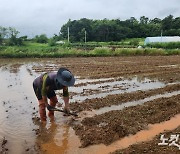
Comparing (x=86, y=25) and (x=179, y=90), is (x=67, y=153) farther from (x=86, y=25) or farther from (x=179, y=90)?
(x=86, y=25)

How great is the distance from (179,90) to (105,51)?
64.6 feet

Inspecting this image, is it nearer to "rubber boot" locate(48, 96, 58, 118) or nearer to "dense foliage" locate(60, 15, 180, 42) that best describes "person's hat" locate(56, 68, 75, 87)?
"rubber boot" locate(48, 96, 58, 118)

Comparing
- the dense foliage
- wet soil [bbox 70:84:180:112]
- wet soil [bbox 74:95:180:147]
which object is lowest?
wet soil [bbox 74:95:180:147]

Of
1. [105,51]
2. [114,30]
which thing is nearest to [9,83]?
[105,51]

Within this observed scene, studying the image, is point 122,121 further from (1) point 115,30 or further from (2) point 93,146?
(1) point 115,30

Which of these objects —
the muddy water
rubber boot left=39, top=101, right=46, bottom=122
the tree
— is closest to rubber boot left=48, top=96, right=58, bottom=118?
rubber boot left=39, top=101, right=46, bottom=122

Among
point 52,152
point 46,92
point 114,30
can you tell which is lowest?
point 52,152

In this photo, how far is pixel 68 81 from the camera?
241 inches

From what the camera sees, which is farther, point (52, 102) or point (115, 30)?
point (115, 30)

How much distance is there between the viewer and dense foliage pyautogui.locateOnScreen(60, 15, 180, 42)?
219 ft

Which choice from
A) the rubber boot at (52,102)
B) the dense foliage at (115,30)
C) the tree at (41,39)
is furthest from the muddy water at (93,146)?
the dense foliage at (115,30)

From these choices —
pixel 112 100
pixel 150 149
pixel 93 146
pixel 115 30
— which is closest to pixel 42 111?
pixel 93 146

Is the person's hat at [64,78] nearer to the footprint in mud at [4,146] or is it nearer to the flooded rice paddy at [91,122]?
the flooded rice paddy at [91,122]

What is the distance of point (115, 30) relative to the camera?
67750mm
